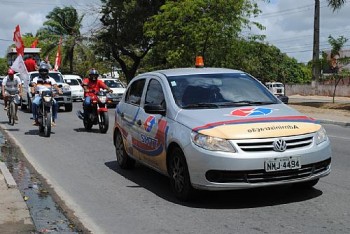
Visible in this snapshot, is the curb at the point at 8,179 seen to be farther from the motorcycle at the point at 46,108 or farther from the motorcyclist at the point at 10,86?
the motorcyclist at the point at 10,86

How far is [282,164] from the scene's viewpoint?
5.98 metres

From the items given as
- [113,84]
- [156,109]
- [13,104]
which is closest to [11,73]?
[13,104]

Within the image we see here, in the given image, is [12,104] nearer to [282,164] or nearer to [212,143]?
[212,143]

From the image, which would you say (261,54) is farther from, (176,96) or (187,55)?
(176,96)

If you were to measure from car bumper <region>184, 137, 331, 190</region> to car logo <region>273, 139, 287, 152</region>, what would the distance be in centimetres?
5

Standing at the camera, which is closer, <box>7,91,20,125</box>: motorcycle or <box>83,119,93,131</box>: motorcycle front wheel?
<box>83,119,93,131</box>: motorcycle front wheel

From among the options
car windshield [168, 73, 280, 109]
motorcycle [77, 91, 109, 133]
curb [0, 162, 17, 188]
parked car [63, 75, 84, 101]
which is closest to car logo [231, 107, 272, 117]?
car windshield [168, 73, 280, 109]

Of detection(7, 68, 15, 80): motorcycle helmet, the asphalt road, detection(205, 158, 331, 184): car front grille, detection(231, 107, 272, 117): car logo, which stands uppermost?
detection(7, 68, 15, 80): motorcycle helmet

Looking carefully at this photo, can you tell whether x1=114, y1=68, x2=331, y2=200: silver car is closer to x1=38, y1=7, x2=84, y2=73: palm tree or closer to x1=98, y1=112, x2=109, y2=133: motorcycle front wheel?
x1=98, y1=112, x2=109, y2=133: motorcycle front wheel

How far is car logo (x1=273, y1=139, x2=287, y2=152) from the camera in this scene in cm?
595

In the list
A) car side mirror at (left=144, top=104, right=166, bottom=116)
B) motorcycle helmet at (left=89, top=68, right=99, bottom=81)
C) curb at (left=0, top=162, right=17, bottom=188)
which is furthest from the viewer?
motorcycle helmet at (left=89, top=68, right=99, bottom=81)

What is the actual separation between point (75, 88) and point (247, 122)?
2825 centimetres

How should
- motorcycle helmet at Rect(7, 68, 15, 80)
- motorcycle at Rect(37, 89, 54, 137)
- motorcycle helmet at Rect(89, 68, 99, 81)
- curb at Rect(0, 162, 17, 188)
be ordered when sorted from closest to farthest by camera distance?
curb at Rect(0, 162, 17, 188) < motorcycle at Rect(37, 89, 54, 137) < motorcycle helmet at Rect(89, 68, 99, 81) < motorcycle helmet at Rect(7, 68, 15, 80)

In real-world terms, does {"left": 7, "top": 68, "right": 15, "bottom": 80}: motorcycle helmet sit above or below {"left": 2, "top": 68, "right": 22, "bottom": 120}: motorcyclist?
above
